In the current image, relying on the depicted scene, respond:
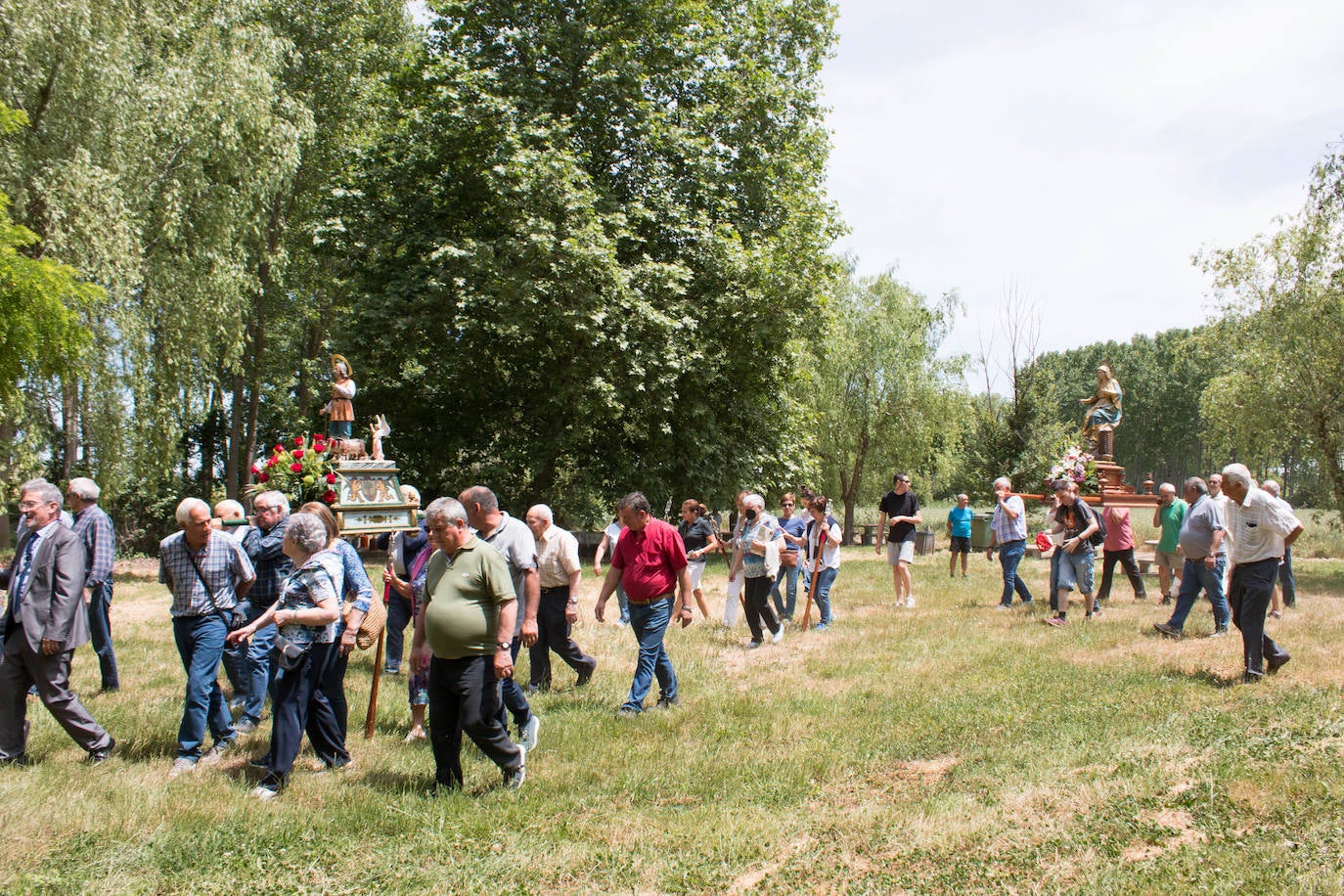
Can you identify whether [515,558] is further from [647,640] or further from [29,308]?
[29,308]

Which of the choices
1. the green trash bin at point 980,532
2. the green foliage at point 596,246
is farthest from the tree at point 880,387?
the green foliage at point 596,246

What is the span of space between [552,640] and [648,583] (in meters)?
1.29

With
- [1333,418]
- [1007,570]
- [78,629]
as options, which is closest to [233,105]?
[78,629]

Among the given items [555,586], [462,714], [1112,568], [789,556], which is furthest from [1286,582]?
[462,714]

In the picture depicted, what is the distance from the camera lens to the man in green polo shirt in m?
5.54

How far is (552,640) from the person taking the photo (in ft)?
27.3

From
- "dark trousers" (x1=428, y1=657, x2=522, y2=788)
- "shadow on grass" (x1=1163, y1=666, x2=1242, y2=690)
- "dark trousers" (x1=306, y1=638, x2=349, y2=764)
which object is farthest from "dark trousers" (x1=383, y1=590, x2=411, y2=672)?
"shadow on grass" (x1=1163, y1=666, x2=1242, y2=690)

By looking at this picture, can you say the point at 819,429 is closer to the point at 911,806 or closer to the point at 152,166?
the point at 152,166

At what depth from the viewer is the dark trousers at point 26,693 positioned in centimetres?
618

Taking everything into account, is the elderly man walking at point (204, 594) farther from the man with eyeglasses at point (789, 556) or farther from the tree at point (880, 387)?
the tree at point (880, 387)

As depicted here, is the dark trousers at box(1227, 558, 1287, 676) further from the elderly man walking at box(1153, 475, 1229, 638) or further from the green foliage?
the green foliage

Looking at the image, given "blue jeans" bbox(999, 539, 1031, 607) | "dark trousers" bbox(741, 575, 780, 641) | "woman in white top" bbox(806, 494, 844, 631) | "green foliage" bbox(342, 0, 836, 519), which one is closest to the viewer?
"dark trousers" bbox(741, 575, 780, 641)

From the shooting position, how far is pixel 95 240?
1577cm

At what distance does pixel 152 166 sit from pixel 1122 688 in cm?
1842
